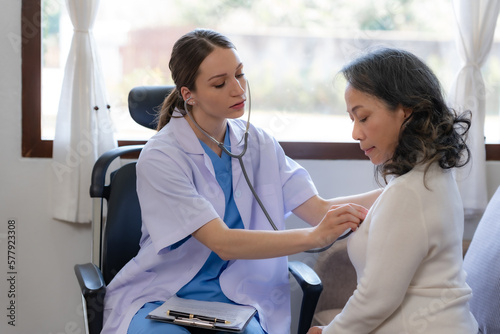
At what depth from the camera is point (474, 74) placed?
86.6 inches

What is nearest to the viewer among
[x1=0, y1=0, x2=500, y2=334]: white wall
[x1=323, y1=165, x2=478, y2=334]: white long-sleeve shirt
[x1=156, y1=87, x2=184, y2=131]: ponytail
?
[x1=323, y1=165, x2=478, y2=334]: white long-sleeve shirt

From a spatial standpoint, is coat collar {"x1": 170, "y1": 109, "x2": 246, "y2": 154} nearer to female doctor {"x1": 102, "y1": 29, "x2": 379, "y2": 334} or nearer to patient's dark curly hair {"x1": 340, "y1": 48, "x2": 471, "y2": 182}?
female doctor {"x1": 102, "y1": 29, "x2": 379, "y2": 334}

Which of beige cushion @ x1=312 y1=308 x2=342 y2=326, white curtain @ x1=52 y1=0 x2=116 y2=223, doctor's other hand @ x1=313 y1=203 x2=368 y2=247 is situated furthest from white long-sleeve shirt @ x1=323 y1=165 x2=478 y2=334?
white curtain @ x1=52 y1=0 x2=116 y2=223

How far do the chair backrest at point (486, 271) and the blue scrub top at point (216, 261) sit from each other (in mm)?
753

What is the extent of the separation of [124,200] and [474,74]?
4.54 ft

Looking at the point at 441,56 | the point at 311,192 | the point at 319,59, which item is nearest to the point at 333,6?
the point at 319,59

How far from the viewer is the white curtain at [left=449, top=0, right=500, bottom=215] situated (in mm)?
2178

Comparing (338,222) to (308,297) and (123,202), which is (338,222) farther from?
(123,202)

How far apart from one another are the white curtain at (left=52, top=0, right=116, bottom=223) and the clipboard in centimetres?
79

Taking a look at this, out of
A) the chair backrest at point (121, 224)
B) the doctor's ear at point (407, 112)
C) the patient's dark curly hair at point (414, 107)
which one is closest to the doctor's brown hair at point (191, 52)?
the chair backrest at point (121, 224)

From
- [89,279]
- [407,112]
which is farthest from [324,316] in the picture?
[407,112]

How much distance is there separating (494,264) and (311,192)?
23.5 inches

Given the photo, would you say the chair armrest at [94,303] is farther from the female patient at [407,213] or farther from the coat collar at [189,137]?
the female patient at [407,213]

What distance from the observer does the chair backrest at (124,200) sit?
1709 millimetres
